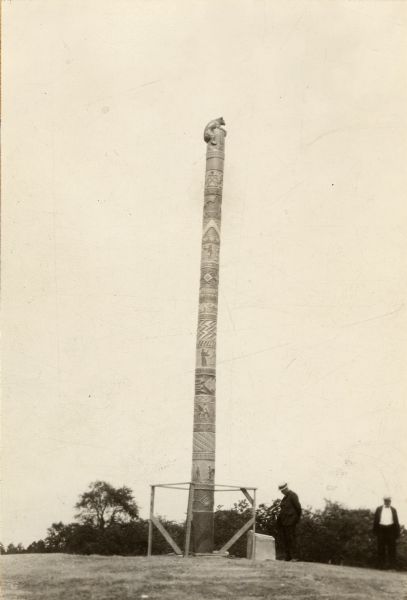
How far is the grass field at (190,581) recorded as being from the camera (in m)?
11.0

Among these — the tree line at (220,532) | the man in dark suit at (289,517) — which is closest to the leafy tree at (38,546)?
the tree line at (220,532)

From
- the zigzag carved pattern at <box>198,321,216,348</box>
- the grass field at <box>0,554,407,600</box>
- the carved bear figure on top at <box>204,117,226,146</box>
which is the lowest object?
the grass field at <box>0,554,407,600</box>

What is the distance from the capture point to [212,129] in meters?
21.0

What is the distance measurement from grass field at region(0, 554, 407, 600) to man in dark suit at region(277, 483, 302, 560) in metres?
1.32

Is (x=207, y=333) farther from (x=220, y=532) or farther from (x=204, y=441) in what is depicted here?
(x=220, y=532)

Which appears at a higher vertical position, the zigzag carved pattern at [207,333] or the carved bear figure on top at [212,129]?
the carved bear figure on top at [212,129]

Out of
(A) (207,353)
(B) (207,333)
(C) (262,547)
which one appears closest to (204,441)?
(A) (207,353)

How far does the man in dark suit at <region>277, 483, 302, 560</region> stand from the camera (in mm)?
15695

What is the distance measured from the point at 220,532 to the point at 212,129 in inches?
553

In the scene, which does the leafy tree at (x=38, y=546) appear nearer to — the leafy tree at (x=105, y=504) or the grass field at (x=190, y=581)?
the leafy tree at (x=105, y=504)

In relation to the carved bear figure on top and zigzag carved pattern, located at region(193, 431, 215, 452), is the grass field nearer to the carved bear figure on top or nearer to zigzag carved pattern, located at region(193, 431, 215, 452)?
zigzag carved pattern, located at region(193, 431, 215, 452)

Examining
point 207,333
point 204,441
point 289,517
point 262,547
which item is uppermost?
point 207,333

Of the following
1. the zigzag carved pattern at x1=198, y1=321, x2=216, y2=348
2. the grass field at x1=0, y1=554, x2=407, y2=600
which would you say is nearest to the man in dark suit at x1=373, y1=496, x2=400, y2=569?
the grass field at x1=0, y1=554, x2=407, y2=600

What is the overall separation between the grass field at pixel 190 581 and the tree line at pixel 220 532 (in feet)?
13.6
